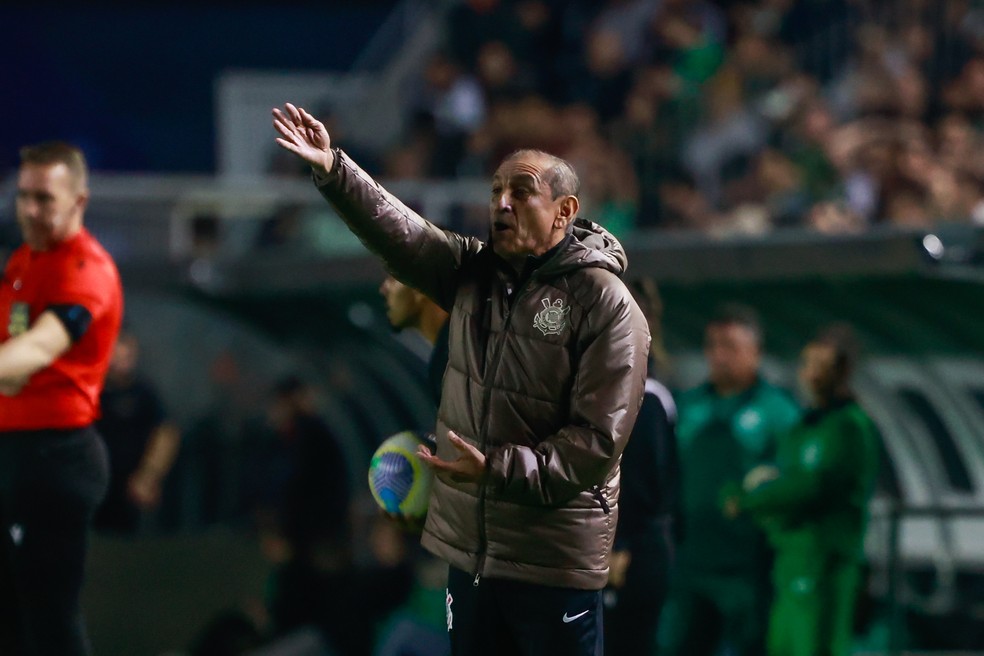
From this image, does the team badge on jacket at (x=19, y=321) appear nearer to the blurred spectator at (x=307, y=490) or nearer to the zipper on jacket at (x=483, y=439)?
the zipper on jacket at (x=483, y=439)

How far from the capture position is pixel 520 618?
380cm

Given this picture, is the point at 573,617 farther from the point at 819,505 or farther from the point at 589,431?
the point at 819,505

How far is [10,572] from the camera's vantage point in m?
Result: 4.80

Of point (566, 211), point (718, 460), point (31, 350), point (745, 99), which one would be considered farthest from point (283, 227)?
point (566, 211)

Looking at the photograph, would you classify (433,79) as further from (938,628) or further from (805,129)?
(938,628)

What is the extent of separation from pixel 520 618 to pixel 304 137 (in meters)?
1.33

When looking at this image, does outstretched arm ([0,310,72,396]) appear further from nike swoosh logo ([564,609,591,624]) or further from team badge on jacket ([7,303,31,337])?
nike swoosh logo ([564,609,591,624])

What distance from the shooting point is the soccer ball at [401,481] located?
4379 mm

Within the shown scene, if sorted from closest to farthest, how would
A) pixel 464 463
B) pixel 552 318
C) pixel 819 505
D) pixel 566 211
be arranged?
pixel 464 463 < pixel 552 318 < pixel 566 211 < pixel 819 505

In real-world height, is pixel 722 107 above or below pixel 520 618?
above

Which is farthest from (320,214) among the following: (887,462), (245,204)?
(887,462)

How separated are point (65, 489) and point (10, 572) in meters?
0.35

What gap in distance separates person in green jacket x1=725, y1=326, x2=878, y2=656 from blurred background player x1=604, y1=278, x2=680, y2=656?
1.03 m

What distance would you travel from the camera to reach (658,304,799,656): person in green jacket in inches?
252
